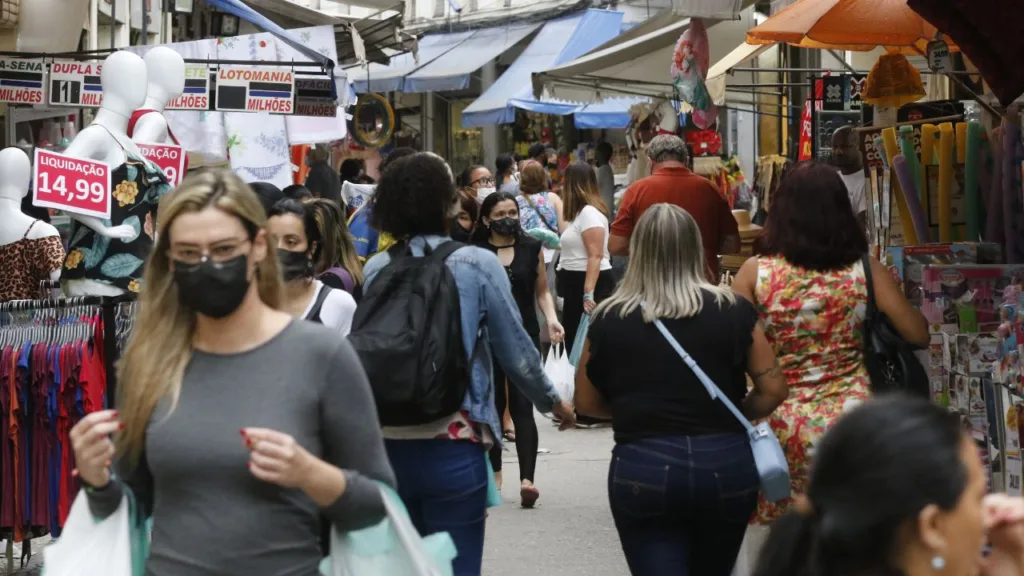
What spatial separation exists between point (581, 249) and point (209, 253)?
9235mm

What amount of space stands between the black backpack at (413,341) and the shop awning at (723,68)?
8.25m

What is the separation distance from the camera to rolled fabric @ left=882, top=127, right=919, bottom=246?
700cm

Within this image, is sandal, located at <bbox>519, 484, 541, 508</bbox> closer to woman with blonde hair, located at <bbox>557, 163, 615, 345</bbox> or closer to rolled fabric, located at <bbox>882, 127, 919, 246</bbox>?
rolled fabric, located at <bbox>882, 127, 919, 246</bbox>

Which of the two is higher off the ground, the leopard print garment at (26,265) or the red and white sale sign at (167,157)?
the red and white sale sign at (167,157)

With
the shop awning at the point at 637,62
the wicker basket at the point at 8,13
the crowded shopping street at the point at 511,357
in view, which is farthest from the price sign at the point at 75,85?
the shop awning at the point at 637,62

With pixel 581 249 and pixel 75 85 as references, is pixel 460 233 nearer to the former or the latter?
pixel 581 249

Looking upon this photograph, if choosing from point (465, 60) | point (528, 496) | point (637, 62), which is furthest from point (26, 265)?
point (465, 60)

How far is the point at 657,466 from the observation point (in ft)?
16.5

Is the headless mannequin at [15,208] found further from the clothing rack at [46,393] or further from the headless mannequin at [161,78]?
the headless mannequin at [161,78]

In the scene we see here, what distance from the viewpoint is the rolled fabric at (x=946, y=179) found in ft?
22.0

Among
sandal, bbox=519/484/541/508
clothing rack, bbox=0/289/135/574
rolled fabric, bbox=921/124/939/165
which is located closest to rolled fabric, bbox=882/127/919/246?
rolled fabric, bbox=921/124/939/165

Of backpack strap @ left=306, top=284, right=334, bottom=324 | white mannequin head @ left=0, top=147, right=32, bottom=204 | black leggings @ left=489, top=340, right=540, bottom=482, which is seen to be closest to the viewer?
backpack strap @ left=306, top=284, right=334, bottom=324

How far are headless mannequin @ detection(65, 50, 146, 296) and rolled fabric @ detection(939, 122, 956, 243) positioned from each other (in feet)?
12.7

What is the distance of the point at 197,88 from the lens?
494 inches
